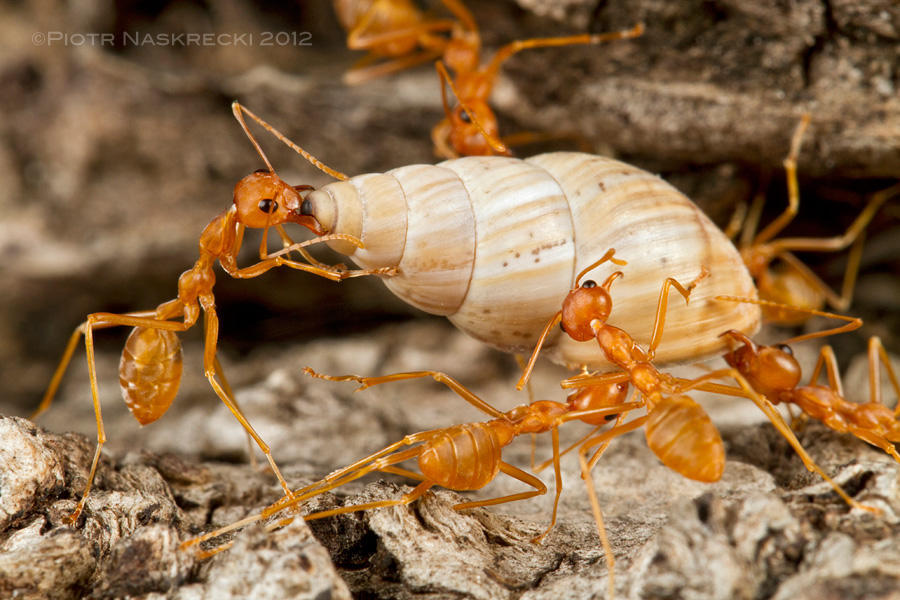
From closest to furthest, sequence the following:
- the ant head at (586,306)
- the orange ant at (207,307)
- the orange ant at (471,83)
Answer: the ant head at (586,306) → the orange ant at (207,307) → the orange ant at (471,83)

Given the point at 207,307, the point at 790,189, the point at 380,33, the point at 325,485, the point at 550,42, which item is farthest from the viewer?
the point at 380,33

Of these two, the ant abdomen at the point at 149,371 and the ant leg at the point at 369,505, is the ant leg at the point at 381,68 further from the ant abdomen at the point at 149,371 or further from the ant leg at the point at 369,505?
the ant leg at the point at 369,505

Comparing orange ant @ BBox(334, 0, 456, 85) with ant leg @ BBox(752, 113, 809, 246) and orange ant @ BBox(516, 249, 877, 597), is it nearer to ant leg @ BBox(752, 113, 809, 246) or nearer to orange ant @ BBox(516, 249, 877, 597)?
ant leg @ BBox(752, 113, 809, 246)

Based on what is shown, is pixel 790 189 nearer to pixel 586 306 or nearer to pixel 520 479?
pixel 586 306

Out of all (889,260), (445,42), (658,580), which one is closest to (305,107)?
(445,42)

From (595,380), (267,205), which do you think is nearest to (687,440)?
(595,380)

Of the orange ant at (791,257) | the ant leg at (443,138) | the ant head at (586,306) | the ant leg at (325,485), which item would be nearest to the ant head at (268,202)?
the ant leg at (325,485)

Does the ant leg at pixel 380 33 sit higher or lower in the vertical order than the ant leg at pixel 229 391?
higher

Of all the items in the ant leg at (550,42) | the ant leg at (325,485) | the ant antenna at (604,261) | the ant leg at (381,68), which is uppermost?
the ant leg at (550,42)
